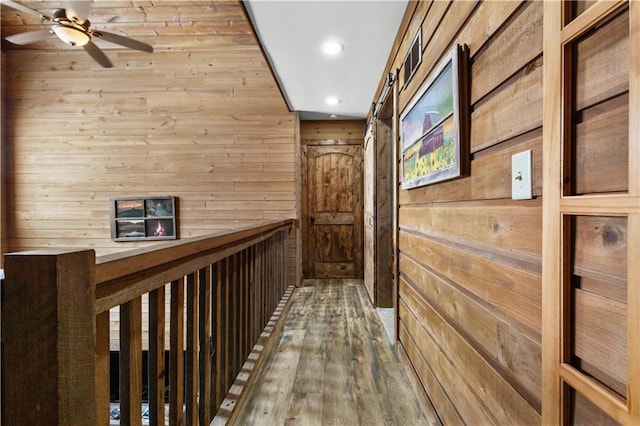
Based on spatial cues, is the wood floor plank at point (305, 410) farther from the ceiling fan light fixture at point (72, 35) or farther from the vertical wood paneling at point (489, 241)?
the ceiling fan light fixture at point (72, 35)

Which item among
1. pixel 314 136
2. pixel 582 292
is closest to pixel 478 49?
pixel 582 292

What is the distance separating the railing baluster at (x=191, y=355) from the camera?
3.96ft

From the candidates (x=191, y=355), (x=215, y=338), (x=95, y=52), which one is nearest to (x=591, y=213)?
(x=191, y=355)

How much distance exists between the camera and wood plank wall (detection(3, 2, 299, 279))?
4.67m

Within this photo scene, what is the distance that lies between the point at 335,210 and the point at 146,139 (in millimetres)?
2971

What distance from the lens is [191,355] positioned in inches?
48.7

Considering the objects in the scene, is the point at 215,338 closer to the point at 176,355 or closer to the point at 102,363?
the point at 176,355

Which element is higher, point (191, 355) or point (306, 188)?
point (306, 188)

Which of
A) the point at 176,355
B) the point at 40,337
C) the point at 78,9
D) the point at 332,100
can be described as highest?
the point at 78,9

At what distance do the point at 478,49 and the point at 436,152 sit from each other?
46cm

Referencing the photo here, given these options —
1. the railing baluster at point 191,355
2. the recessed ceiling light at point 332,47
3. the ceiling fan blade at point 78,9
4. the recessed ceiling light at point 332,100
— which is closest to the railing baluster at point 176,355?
the railing baluster at point 191,355

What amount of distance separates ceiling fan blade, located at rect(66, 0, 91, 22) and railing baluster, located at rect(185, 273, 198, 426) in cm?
297

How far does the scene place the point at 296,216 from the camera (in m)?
4.64

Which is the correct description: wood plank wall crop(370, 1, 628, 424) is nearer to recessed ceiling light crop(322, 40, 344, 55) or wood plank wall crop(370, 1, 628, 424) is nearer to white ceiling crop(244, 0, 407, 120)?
white ceiling crop(244, 0, 407, 120)
